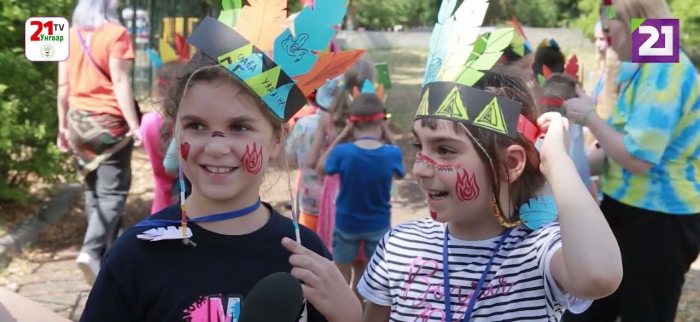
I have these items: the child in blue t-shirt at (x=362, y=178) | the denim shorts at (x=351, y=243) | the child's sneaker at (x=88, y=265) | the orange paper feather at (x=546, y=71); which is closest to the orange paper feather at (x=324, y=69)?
the child in blue t-shirt at (x=362, y=178)

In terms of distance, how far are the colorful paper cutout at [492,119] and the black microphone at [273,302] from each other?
909 millimetres

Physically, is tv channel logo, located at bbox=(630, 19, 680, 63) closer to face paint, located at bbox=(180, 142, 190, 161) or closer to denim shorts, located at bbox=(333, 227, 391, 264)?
denim shorts, located at bbox=(333, 227, 391, 264)

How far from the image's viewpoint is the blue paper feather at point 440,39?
94.0 inches

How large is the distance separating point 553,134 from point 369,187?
2817mm

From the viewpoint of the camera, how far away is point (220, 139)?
2.08 m

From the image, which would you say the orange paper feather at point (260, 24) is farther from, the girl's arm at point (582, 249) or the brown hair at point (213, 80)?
the girl's arm at point (582, 249)

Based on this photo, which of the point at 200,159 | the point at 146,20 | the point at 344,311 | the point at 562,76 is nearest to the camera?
the point at 344,311

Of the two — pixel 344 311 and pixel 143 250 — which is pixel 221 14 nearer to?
pixel 143 250

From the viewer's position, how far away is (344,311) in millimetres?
1957

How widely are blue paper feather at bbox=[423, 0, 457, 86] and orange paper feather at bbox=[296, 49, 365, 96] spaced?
0.28m

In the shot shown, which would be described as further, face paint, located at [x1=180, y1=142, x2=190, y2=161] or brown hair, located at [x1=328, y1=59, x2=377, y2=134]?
brown hair, located at [x1=328, y1=59, x2=377, y2=134]

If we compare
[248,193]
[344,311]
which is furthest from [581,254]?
[248,193]

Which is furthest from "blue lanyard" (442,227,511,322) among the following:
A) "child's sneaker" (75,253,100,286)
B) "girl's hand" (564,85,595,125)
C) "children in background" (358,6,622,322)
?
"child's sneaker" (75,253,100,286)

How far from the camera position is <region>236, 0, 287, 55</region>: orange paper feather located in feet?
6.97
